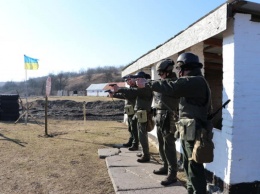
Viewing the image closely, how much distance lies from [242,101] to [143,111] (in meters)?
2.45

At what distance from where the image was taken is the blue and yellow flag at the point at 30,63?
49.6ft

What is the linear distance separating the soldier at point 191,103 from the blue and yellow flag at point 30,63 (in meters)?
12.7

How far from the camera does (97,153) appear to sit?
763 centimetres

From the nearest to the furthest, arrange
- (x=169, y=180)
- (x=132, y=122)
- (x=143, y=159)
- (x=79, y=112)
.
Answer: (x=169, y=180) → (x=143, y=159) → (x=132, y=122) → (x=79, y=112)

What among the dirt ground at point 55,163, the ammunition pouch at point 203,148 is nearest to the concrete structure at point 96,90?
the dirt ground at point 55,163

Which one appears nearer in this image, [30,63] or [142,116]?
[142,116]

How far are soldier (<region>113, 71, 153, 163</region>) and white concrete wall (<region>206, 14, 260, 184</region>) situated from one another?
2.19 m

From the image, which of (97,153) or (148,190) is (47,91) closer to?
(97,153)

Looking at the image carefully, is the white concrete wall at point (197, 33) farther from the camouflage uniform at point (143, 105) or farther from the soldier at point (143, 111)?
the camouflage uniform at point (143, 105)

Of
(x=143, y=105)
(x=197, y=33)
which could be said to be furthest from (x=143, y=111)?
(x=197, y=33)

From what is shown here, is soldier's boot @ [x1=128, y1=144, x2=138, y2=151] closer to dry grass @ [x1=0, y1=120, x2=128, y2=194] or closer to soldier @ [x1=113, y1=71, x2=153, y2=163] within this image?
dry grass @ [x1=0, y1=120, x2=128, y2=194]

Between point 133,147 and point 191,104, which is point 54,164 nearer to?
point 133,147

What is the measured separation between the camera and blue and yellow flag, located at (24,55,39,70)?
49.6 feet

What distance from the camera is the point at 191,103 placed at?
12.0 feet
